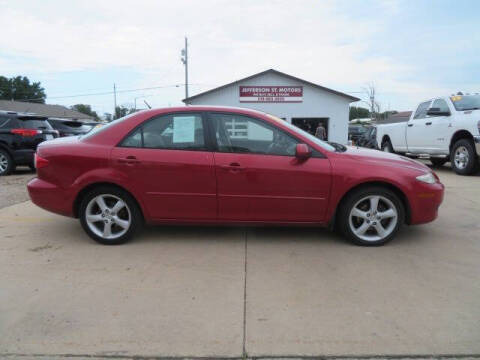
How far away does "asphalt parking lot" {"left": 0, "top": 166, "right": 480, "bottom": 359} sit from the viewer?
92.3 inches

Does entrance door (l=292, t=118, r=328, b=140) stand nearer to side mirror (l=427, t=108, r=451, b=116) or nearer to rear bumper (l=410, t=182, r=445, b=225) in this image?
side mirror (l=427, t=108, r=451, b=116)

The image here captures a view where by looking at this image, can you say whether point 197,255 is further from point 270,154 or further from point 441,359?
point 441,359

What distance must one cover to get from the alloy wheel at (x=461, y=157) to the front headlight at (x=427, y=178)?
5.47 meters

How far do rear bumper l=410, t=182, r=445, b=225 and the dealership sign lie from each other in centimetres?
1829

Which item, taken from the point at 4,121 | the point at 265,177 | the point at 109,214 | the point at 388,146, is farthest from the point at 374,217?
the point at 4,121

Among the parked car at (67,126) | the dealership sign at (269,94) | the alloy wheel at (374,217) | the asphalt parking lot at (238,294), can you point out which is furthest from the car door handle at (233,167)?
the dealership sign at (269,94)

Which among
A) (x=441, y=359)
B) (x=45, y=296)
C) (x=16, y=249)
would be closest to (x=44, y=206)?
(x=16, y=249)

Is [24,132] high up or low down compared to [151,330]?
up

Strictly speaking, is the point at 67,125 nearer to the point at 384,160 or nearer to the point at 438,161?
the point at 384,160

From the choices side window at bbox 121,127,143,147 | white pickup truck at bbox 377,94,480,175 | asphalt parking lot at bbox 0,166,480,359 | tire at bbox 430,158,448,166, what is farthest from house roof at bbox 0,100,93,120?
asphalt parking lot at bbox 0,166,480,359

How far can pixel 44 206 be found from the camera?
410 cm

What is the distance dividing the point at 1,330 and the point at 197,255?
1.77m

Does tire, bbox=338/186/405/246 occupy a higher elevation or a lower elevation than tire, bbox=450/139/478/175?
lower

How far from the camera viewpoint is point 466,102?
873cm
